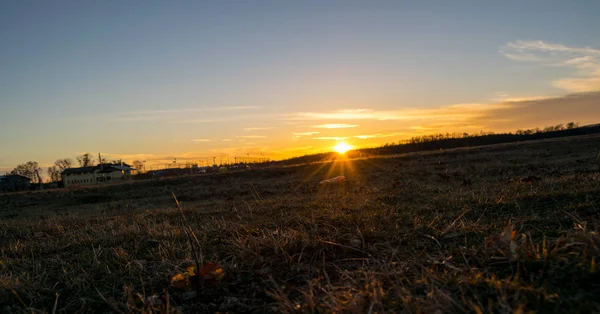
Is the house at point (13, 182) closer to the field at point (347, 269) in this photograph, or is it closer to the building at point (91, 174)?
the building at point (91, 174)

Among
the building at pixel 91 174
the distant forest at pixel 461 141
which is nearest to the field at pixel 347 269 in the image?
the distant forest at pixel 461 141

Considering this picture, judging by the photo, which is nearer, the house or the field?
the field

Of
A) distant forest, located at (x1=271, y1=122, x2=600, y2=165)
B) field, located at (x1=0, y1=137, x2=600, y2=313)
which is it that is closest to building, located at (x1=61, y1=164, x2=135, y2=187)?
distant forest, located at (x1=271, y1=122, x2=600, y2=165)

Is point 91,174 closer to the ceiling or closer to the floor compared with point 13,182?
closer to the ceiling

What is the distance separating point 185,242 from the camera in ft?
12.0

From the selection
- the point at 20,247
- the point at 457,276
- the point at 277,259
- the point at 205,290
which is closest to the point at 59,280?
the point at 205,290

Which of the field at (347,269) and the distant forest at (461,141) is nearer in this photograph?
the field at (347,269)

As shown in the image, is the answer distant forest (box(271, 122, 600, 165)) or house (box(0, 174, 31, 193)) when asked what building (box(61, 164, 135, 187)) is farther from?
→ distant forest (box(271, 122, 600, 165))

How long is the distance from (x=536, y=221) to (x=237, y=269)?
2969 mm

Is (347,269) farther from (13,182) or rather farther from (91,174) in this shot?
(13,182)

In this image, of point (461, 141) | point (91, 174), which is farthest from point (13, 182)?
point (461, 141)

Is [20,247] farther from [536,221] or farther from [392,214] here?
[536,221]

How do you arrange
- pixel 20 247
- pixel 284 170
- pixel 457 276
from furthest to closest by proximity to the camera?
pixel 284 170 → pixel 20 247 → pixel 457 276

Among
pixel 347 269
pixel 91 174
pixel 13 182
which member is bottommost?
pixel 13 182
